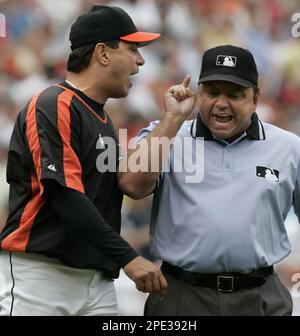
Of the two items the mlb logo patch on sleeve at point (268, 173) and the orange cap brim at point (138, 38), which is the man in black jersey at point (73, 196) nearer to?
the orange cap brim at point (138, 38)

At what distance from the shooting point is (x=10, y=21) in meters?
6.38

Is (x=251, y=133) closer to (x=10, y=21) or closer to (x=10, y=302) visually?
(x=10, y=302)

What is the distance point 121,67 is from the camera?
306 cm

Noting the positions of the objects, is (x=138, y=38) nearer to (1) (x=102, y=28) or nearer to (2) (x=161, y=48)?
(1) (x=102, y=28)

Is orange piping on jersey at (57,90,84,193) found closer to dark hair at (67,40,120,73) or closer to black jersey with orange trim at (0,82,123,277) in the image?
black jersey with orange trim at (0,82,123,277)

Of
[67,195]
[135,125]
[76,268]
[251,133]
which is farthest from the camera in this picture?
[135,125]

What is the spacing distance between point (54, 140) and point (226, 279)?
2.74 feet

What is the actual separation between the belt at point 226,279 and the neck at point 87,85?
73cm

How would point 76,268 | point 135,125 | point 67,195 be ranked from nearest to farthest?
point 67,195
point 76,268
point 135,125

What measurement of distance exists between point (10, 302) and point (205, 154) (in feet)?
3.09

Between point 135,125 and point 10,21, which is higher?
point 10,21

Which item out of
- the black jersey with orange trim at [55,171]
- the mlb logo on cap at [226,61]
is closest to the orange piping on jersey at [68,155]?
the black jersey with orange trim at [55,171]
